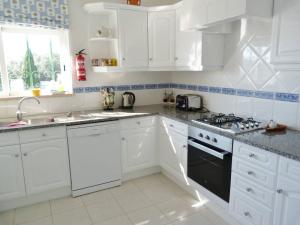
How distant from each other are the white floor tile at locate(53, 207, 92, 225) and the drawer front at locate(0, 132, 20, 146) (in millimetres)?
817

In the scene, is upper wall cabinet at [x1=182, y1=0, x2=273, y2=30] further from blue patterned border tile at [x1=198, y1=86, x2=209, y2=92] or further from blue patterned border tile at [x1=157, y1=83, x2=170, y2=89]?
blue patterned border tile at [x1=157, y1=83, x2=170, y2=89]

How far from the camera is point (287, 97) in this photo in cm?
199

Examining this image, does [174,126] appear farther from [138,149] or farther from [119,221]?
[119,221]

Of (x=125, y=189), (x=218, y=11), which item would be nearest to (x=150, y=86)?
(x=125, y=189)

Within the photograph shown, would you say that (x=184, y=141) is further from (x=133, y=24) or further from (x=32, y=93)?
Answer: (x=32, y=93)

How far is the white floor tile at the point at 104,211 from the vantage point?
219 centimetres

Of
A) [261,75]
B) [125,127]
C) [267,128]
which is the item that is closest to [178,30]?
[261,75]

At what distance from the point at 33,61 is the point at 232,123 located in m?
2.42

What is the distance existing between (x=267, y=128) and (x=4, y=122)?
8.54ft

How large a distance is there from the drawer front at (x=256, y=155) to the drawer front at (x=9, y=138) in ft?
6.54

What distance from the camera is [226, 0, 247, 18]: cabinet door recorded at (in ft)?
5.76

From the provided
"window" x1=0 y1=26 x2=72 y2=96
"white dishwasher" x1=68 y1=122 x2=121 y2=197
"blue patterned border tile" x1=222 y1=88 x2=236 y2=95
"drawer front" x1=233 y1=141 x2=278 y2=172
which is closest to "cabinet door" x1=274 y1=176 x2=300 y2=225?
"drawer front" x1=233 y1=141 x2=278 y2=172

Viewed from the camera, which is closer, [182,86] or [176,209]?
[176,209]

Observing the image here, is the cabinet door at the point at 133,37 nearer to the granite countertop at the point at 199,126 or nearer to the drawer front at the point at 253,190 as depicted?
the granite countertop at the point at 199,126
